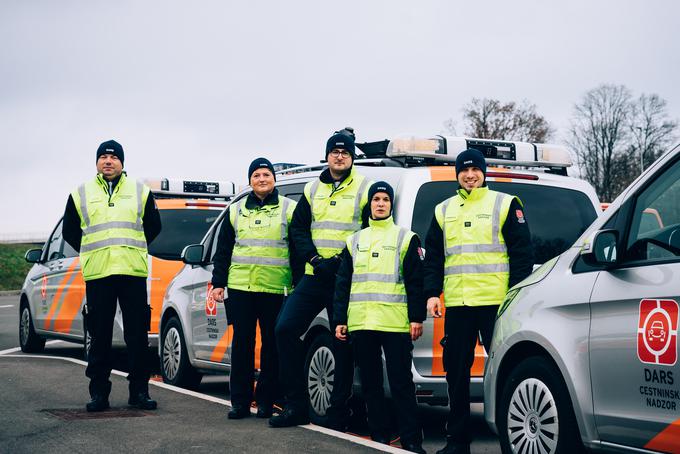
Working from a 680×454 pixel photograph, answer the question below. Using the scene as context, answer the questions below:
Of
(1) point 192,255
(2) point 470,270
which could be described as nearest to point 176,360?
(1) point 192,255

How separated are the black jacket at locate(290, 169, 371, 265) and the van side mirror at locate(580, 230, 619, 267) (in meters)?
2.69

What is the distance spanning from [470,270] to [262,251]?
6.69 ft

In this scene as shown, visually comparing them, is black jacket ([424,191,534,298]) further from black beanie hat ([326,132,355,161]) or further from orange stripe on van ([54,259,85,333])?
orange stripe on van ([54,259,85,333])

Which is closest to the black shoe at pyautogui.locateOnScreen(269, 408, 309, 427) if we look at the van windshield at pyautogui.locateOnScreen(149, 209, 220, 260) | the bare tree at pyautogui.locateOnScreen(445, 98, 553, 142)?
the van windshield at pyautogui.locateOnScreen(149, 209, 220, 260)

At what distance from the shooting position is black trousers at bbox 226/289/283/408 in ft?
26.7

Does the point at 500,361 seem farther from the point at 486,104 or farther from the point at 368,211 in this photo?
the point at 486,104

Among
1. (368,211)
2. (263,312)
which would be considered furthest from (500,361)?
(263,312)

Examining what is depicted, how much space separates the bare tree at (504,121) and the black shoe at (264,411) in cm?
5092

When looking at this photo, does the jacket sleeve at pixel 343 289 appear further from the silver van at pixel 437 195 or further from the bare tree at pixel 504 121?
the bare tree at pixel 504 121

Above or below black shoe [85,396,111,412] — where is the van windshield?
above

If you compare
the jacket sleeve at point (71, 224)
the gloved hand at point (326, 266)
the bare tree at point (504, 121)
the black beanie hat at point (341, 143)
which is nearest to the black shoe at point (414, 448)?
the gloved hand at point (326, 266)

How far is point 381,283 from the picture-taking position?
277 inches

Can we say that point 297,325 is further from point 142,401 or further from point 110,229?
point 110,229

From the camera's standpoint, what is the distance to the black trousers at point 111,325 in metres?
8.25
